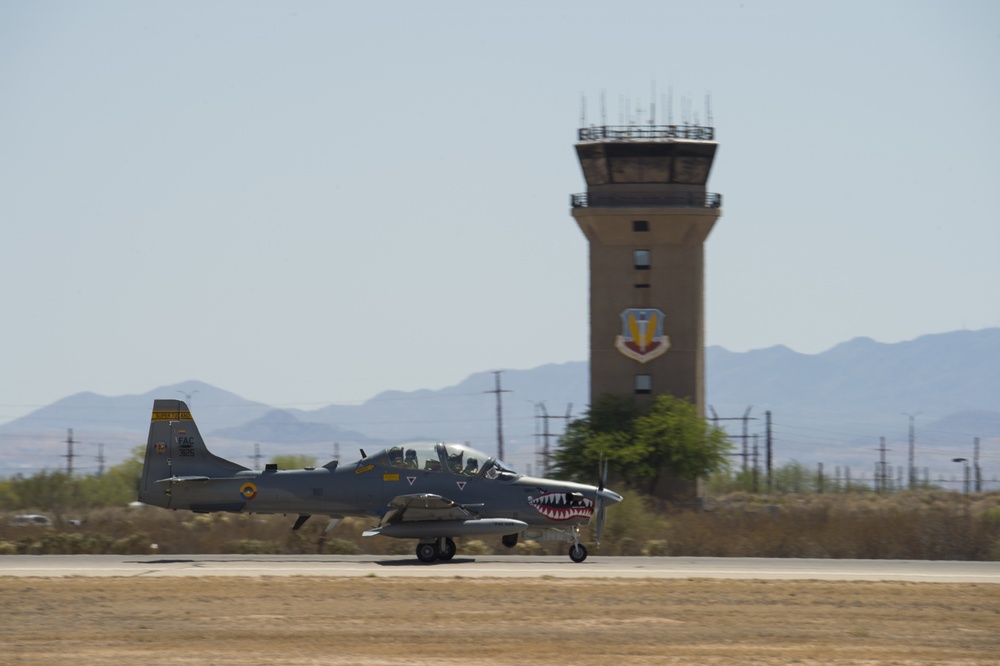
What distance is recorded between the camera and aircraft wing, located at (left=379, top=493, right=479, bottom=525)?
26828 mm

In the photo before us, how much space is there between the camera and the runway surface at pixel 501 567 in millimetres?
24812

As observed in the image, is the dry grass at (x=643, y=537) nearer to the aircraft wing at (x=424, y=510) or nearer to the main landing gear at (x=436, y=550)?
the main landing gear at (x=436, y=550)

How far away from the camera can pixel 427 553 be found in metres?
27.0

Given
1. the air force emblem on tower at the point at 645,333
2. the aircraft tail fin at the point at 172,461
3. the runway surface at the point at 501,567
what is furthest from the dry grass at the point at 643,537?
the air force emblem on tower at the point at 645,333

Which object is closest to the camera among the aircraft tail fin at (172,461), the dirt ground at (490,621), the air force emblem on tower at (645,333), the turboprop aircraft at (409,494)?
the dirt ground at (490,621)

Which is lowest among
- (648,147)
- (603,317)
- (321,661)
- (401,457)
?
(321,661)

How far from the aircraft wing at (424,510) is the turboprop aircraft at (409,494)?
18 mm

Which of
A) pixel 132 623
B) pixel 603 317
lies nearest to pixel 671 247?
pixel 603 317

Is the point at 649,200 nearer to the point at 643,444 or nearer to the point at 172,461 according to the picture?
the point at 643,444

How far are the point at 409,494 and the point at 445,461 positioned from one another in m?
0.92

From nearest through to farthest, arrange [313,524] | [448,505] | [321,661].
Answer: [321,661] < [448,505] < [313,524]

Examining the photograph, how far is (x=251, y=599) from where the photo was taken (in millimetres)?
21641

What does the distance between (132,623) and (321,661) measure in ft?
12.5

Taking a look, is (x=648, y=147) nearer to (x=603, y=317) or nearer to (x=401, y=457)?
(x=603, y=317)
